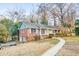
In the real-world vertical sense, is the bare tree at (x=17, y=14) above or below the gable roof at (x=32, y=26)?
above

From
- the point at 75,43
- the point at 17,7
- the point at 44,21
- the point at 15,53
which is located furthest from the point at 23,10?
the point at 75,43

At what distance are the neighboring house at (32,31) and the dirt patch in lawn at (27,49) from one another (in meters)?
0.05

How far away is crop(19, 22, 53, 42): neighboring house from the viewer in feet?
6.93

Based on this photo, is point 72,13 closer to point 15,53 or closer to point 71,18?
point 71,18

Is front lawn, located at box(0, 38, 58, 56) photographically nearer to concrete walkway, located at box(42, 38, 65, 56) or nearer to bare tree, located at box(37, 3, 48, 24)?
concrete walkway, located at box(42, 38, 65, 56)

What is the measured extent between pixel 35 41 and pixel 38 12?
8.7 inches

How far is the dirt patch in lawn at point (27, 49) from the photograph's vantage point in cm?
209

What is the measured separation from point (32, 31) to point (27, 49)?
14 cm

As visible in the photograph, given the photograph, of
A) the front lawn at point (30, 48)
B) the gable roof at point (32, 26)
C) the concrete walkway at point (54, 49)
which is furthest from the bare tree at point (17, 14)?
the concrete walkway at point (54, 49)

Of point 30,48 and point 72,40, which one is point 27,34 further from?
point 72,40

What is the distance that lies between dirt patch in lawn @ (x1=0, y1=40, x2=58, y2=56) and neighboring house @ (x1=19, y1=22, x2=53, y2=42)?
0.05 meters

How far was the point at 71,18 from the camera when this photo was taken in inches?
83.7

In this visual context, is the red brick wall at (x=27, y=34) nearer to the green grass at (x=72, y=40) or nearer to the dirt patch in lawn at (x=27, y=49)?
the dirt patch in lawn at (x=27, y=49)

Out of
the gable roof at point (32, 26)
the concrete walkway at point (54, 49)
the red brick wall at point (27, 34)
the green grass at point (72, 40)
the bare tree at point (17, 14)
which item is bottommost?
the concrete walkway at point (54, 49)
